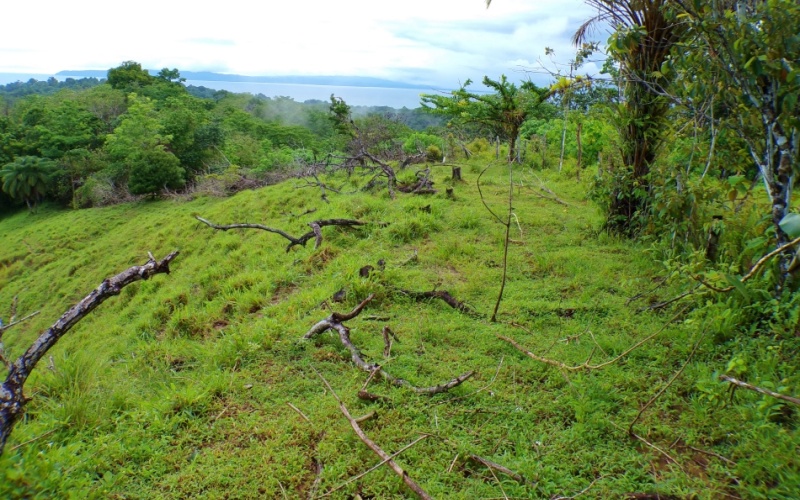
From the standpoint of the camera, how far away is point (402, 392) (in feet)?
9.86

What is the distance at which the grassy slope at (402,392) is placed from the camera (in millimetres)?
2271

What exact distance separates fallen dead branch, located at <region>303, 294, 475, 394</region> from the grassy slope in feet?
0.19

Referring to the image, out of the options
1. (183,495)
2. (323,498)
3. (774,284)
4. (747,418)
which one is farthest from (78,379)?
(774,284)

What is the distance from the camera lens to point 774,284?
124 inches

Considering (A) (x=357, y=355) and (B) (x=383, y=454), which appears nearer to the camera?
(B) (x=383, y=454)

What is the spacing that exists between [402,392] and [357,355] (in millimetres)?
558

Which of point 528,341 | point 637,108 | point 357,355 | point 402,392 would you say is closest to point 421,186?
point 637,108

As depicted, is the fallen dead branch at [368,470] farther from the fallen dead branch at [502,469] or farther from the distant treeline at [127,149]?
the distant treeline at [127,149]

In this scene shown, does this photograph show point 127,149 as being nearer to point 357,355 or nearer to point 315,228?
point 315,228

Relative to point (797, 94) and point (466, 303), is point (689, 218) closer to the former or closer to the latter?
point (797, 94)

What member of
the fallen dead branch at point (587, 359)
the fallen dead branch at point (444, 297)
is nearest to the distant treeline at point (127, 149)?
the fallen dead branch at point (444, 297)

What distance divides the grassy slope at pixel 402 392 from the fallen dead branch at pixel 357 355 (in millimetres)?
58

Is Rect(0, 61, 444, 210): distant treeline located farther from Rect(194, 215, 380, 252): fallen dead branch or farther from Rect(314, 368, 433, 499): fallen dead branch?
Rect(314, 368, 433, 499): fallen dead branch

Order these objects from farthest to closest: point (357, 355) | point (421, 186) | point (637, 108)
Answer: point (421, 186)
point (637, 108)
point (357, 355)
